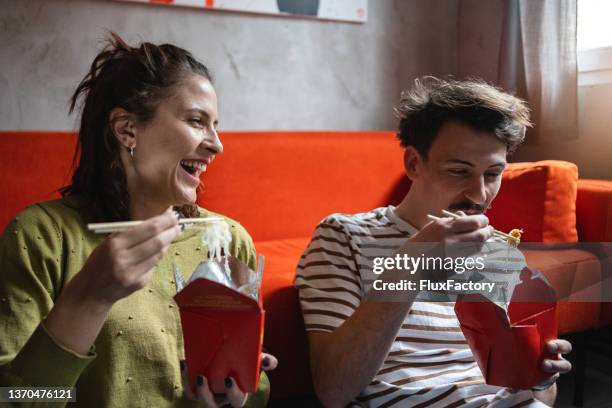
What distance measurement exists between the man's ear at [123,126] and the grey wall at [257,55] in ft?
5.22

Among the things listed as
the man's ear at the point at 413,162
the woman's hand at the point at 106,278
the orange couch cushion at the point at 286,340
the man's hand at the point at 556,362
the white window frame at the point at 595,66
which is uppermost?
the white window frame at the point at 595,66

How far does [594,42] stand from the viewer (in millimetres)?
2623

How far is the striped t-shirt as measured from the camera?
1.05m

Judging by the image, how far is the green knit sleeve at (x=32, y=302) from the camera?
2.43 feet

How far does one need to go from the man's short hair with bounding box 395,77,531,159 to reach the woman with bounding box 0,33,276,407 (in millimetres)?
455

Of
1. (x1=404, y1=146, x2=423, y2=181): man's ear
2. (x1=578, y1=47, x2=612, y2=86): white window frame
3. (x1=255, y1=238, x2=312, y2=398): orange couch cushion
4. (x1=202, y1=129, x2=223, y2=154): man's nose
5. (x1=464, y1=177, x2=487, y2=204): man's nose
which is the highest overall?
(x1=578, y1=47, x2=612, y2=86): white window frame

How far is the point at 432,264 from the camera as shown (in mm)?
968

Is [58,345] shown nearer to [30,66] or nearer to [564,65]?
[30,66]

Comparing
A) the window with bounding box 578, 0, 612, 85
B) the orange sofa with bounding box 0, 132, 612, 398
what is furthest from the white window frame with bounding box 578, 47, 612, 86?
the orange sofa with bounding box 0, 132, 612, 398

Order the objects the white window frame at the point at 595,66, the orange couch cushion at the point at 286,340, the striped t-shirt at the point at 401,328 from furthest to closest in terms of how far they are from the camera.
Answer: the white window frame at the point at 595,66
the orange couch cushion at the point at 286,340
the striped t-shirt at the point at 401,328

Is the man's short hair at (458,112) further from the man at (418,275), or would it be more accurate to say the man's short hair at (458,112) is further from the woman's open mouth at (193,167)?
the woman's open mouth at (193,167)

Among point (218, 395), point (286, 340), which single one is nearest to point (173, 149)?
point (218, 395)

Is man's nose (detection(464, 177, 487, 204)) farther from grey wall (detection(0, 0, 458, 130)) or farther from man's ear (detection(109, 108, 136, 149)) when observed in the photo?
grey wall (detection(0, 0, 458, 130))

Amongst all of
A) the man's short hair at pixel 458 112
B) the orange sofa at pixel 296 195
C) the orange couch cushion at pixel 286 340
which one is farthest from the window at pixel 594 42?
the orange couch cushion at pixel 286 340
